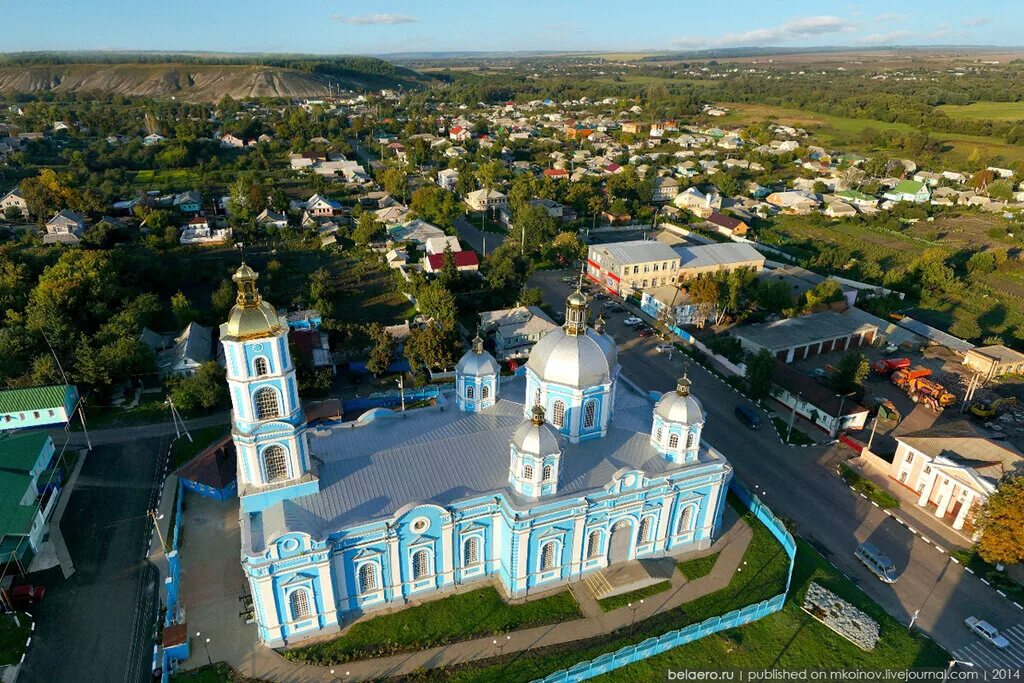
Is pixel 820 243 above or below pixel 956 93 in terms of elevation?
below

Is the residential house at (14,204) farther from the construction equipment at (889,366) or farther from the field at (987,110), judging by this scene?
the field at (987,110)

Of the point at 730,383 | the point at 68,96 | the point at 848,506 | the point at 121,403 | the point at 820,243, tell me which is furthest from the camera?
the point at 68,96

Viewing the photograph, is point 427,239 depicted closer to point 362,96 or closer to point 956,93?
point 362,96

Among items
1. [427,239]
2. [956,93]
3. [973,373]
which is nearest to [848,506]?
[973,373]

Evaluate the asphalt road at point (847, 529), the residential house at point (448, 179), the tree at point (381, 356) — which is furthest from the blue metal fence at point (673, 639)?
the residential house at point (448, 179)

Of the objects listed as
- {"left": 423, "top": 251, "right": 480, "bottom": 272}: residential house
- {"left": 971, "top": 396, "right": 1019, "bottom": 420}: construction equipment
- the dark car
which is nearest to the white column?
the dark car

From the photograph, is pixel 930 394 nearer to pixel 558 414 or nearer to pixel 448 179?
pixel 558 414
